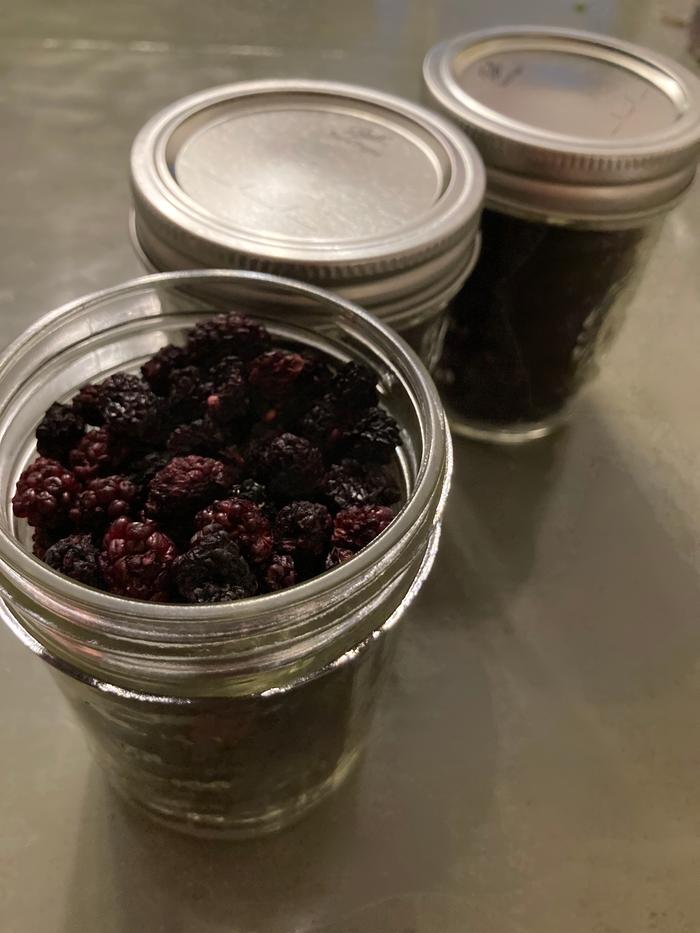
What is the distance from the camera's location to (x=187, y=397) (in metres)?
0.58

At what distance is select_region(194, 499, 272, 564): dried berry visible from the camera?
49 cm

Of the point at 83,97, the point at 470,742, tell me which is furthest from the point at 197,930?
the point at 83,97

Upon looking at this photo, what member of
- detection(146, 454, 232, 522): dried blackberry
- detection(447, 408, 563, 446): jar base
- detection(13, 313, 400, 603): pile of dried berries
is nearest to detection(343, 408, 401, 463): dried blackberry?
detection(13, 313, 400, 603): pile of dried berries

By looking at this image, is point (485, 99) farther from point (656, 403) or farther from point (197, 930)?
point (197, 930)

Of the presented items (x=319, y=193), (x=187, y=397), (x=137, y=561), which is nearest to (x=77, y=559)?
(x=137, y=561)

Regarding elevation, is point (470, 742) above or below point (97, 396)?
below

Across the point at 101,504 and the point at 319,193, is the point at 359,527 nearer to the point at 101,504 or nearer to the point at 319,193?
the point at 101,504

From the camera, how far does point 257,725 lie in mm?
520

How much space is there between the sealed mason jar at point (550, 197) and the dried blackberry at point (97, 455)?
1.41 feet

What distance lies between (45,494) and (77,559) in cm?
6

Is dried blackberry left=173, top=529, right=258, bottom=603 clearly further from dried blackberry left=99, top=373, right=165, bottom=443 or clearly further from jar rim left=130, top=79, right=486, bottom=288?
jar rim left=130, top=79, right=486, bottom=288

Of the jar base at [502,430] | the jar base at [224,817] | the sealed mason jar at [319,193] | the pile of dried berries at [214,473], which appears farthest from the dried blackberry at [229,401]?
the jar base at [502,430]

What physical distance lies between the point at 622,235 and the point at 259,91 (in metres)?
0.40

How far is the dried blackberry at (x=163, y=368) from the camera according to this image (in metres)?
0.60
